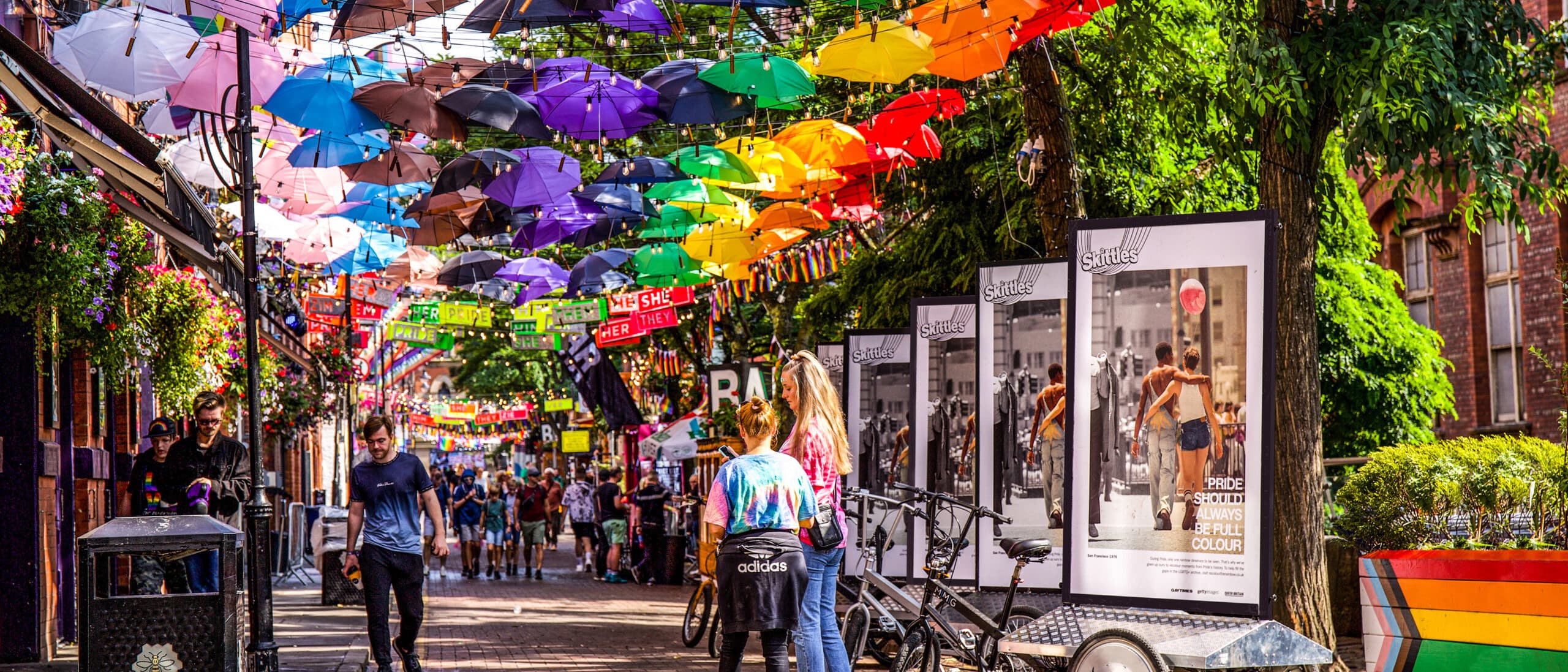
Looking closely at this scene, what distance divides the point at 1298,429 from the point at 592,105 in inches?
258

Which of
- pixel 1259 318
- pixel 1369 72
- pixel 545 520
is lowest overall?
pixel 545 520

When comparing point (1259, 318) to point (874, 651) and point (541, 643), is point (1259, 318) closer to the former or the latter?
point (874, 651)

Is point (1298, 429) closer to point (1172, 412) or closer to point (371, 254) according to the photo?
point (1172, 412)

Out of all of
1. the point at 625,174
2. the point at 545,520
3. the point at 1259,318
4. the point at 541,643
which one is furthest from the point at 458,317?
the point at 1259,318

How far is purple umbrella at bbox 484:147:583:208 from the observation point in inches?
616

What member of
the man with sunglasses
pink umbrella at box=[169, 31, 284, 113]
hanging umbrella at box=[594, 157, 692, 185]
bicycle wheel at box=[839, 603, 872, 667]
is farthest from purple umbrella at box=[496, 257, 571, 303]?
bicycle wheel at box=[839, 603, 872, 667]

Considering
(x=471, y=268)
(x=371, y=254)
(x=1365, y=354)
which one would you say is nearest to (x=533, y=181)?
(x=371, y=254)

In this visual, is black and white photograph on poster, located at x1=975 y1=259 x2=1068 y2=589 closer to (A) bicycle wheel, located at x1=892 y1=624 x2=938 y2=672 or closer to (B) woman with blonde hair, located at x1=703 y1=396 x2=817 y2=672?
(A) bicycle wheel, located at x1=892 y1=624 x2=938 y2=672

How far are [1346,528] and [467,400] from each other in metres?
68.6

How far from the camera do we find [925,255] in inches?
687

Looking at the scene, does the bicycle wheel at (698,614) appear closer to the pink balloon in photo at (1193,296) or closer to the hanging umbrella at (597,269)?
the pink balloon in photo at (1193,296)

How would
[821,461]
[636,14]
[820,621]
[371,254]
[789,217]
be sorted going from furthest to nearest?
[371,254] → [789,217] → [636,14] → [821,461] → [820,621]

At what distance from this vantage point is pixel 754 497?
297 inches

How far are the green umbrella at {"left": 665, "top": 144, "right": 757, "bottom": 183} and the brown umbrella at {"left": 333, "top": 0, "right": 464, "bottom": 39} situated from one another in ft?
11.9
